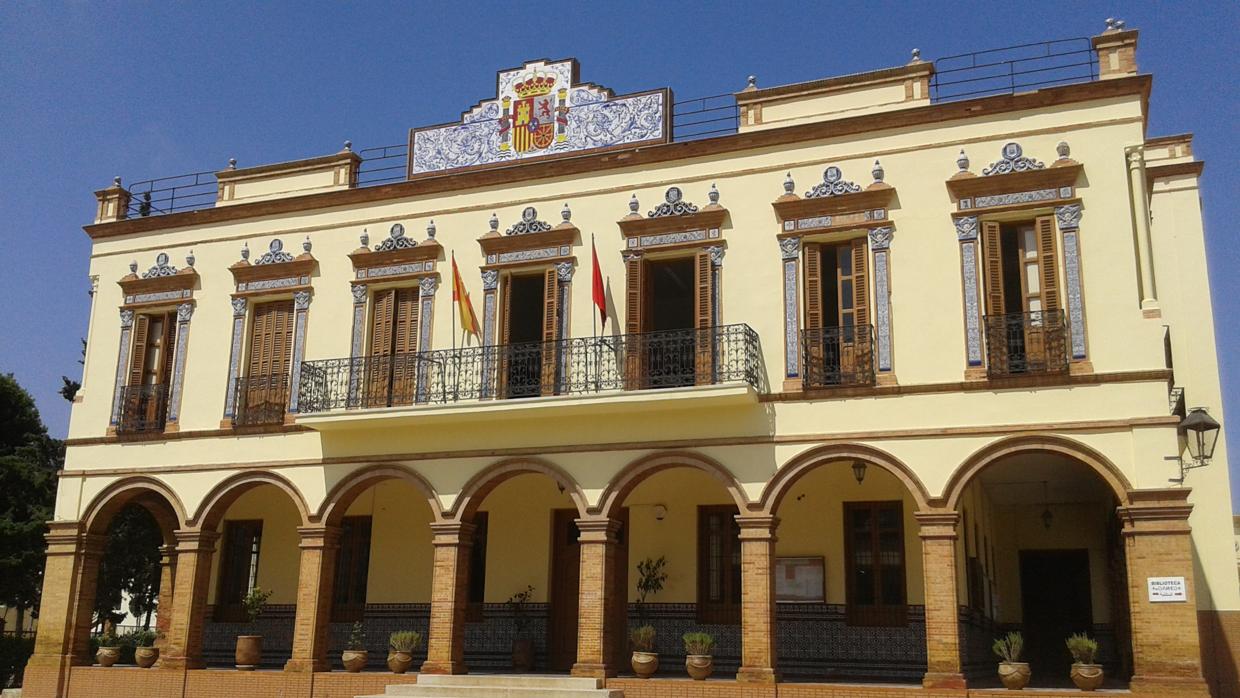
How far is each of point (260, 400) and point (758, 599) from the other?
872 cm

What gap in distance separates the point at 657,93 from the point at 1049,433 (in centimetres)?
751

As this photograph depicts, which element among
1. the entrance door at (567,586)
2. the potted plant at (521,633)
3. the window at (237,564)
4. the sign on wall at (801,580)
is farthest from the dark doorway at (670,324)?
the window at (237,564)

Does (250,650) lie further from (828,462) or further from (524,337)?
(828,462)

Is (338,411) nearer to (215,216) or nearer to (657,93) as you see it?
(215,216)

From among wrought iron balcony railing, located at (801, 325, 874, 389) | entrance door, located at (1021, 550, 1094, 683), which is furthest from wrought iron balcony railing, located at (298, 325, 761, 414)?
entrance door, located at (1021, 550, 1094, 683)

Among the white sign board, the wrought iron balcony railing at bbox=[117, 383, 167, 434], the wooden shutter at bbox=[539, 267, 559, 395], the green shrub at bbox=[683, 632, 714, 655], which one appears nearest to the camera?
the white sign board

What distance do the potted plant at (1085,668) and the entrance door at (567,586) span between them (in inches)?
254

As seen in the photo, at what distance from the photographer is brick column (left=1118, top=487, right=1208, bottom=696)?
13.4 meters

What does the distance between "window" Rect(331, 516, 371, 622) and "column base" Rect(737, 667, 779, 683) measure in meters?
7.30

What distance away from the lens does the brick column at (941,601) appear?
1437cm

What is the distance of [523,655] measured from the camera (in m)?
18.0

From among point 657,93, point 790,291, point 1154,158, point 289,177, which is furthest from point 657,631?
point 1154,158

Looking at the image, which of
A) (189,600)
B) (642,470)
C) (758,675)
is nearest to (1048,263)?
(642,470)

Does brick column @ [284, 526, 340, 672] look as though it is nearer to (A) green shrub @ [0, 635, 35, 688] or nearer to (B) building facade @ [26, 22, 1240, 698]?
(B) building facade @ [26, 22, 1240, 698]
